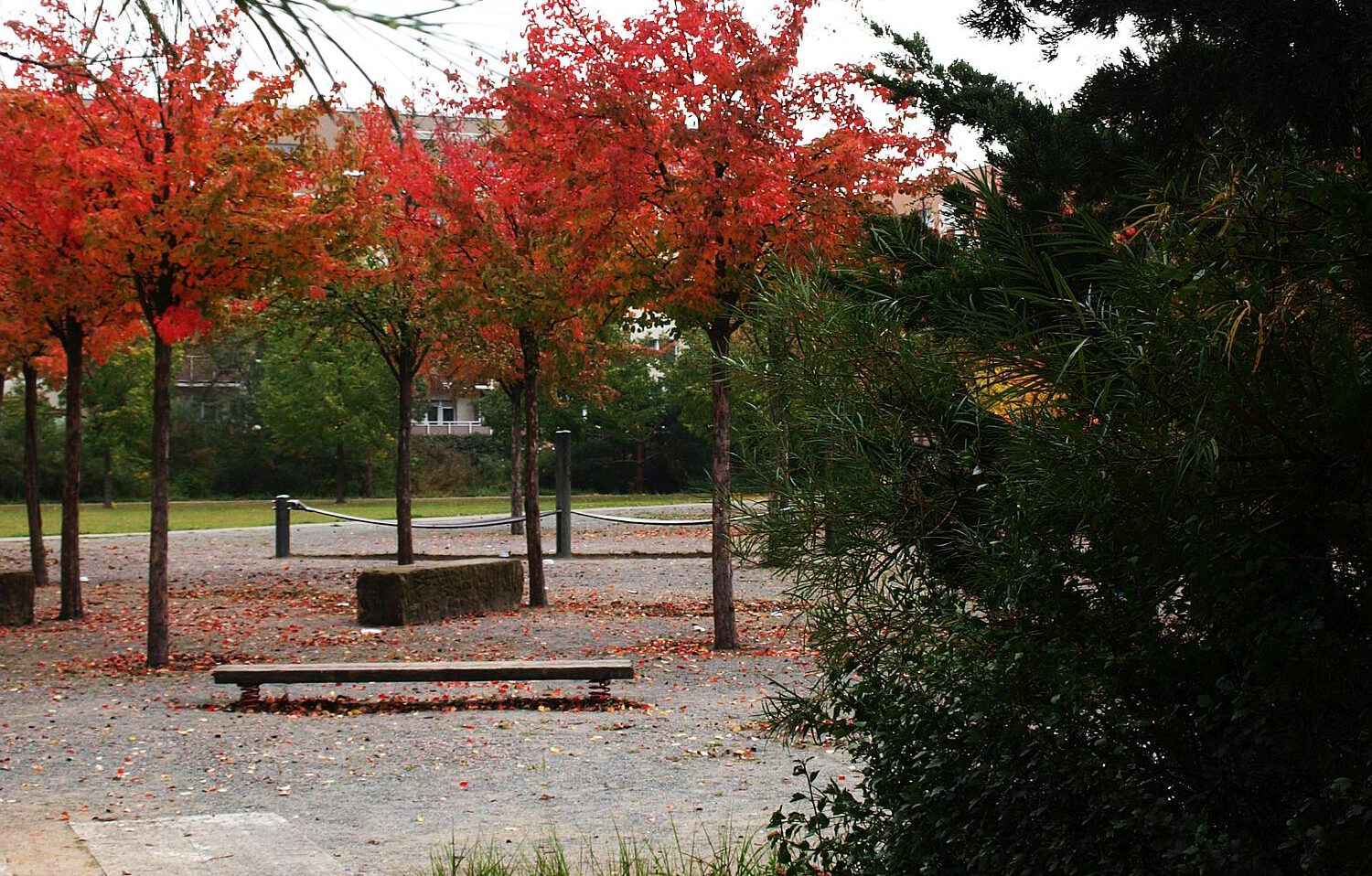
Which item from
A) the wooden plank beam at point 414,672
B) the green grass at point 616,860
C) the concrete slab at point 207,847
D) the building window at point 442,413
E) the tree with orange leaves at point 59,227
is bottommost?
the concrete slab at point 207,847

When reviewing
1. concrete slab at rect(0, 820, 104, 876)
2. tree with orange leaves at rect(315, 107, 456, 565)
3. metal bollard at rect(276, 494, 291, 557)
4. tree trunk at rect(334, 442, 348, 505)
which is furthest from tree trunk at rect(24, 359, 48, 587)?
tree trunk at rect(334, 442, 348, 505)

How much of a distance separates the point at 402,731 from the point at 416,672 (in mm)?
727

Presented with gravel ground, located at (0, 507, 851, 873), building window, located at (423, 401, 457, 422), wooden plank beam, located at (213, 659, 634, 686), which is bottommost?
gravel ground, located at (0, 507, 851, 873)

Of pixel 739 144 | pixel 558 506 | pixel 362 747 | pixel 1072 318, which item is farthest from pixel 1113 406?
pixel 558 506

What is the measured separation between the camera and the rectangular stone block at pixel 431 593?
1306cm

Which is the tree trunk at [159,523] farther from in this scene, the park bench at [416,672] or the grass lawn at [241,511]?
the grass lawn at [241,511]

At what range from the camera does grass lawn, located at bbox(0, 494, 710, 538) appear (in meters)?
33.2

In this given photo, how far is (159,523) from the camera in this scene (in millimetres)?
10867

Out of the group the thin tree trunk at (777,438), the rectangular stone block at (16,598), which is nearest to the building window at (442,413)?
the rectangular stone block at (16,598)

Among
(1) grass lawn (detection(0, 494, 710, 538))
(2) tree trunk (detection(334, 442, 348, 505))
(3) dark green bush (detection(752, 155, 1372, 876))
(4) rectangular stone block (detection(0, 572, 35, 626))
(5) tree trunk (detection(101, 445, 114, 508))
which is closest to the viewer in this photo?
(3) dark green bush (detection(752, 155, 1372, 876))

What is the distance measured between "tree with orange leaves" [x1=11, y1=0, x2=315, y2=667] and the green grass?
6387 mm

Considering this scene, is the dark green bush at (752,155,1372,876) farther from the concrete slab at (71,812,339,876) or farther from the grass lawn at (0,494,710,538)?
the grass lawn at (0,494,710,538)

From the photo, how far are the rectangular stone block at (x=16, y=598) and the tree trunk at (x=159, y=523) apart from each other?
3091 mm

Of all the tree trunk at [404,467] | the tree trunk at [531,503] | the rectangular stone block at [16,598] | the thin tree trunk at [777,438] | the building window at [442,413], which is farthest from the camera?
the building window at [442,413]
